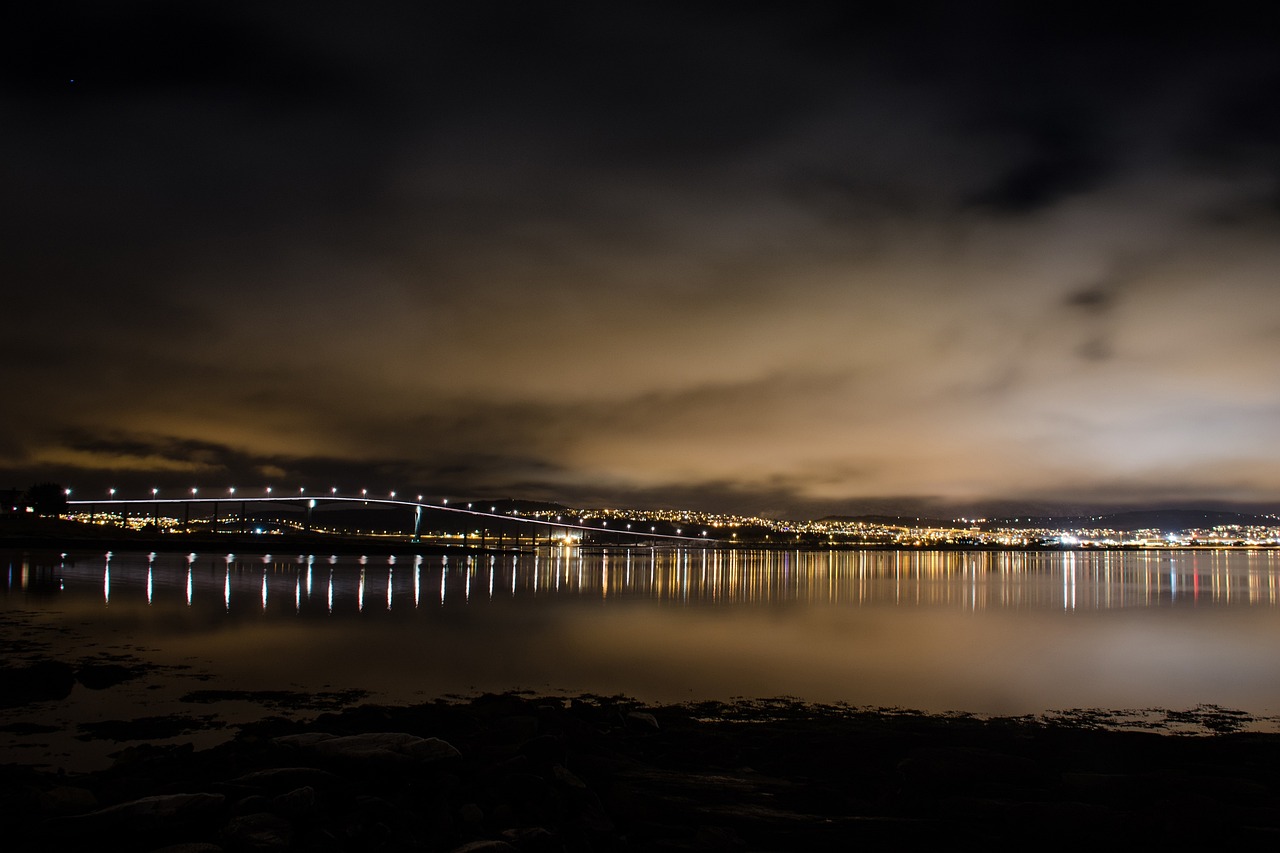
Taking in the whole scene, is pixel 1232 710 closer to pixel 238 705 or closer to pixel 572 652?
pixel 572 652

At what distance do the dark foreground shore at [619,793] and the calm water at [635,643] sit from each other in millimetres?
3417

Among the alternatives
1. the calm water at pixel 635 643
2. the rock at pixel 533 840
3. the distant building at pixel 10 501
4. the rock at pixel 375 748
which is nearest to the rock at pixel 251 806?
the rock at pixel 375 748

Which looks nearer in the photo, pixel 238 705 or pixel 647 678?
pixel 238 705

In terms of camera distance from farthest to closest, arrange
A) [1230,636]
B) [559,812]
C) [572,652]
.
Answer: [1230,636], [572,652], [559,812]

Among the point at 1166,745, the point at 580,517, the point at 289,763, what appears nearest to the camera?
the point at 289,763

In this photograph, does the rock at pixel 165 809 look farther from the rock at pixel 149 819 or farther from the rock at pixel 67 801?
the rock at pixel 67 801

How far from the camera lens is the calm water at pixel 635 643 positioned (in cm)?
1441

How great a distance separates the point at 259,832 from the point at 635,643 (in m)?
15.5

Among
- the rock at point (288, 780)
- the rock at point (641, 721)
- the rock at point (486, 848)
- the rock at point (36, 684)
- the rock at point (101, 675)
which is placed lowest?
the rock at point (101, 675)

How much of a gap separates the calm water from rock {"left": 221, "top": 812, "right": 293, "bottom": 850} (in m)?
4.26

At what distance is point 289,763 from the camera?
7.11 meters

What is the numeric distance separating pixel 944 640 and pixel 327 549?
7350cm

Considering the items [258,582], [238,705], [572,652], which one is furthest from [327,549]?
[238,705]

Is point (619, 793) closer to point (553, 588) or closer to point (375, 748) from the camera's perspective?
point (375, 748)
